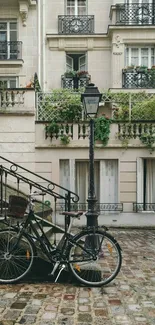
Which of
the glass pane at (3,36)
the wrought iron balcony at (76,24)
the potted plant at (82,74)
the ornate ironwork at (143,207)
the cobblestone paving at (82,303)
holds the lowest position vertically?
the ornate ironwork at (143,207)

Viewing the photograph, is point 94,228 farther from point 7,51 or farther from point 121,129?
point 7,51

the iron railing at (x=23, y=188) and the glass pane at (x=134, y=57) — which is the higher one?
the glass pane at (x=134, y=57)

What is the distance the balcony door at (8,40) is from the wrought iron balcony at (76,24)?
228 centimetres

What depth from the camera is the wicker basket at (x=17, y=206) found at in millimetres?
5066

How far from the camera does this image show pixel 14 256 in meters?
5.00

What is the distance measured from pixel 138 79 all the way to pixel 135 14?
3.15 m

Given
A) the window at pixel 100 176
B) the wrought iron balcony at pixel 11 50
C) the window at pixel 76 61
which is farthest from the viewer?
the window at pixel 76 61

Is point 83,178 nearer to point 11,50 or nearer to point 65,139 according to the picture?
point 65,139

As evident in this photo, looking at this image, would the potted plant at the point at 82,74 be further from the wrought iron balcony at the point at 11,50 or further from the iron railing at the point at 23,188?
the iron railing at the point at 23,188

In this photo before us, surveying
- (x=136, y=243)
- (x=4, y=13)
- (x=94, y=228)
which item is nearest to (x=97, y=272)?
(x=94, y=228)

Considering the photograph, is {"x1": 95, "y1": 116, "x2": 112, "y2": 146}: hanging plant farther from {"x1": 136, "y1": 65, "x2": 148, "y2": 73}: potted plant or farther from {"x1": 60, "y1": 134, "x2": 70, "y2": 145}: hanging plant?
{"x1": 136, "y1": 65, "x2": 148, "y2": 73}: potted plant

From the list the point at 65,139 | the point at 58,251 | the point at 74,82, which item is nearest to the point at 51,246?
the point at 58,251

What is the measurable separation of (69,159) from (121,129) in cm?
197

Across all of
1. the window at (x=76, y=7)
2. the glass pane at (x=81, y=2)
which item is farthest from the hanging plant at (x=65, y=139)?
the glass pane at (x=81, y=2)
